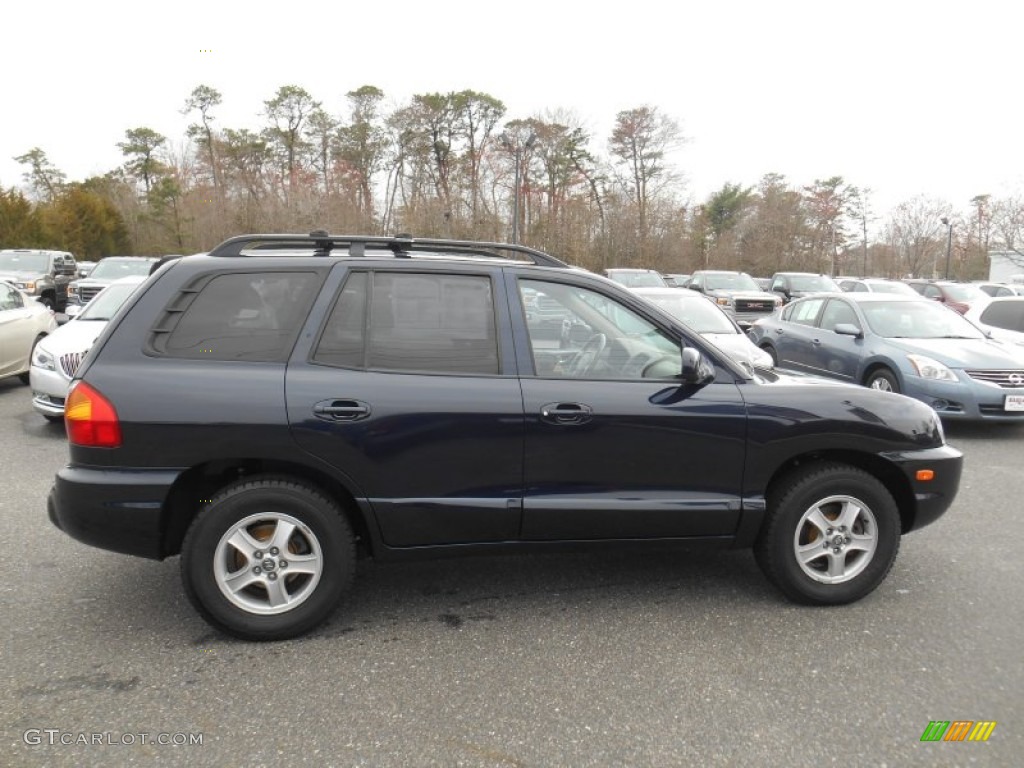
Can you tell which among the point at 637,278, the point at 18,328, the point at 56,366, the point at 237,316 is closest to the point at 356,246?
the point at 237,316

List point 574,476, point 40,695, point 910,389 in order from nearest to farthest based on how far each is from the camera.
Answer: point 40,695, point 574,476, point 910,389

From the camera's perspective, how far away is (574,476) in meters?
3.37

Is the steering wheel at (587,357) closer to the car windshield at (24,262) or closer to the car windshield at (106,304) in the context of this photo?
the car windshield at (106,304)

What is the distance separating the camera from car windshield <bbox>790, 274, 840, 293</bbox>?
2270 cm

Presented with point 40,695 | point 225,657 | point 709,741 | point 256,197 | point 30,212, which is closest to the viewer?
point 709,741

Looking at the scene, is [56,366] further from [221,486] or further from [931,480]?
[931,480]

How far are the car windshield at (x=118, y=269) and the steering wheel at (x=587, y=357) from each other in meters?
16.5

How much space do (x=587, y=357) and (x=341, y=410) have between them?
1177 mm

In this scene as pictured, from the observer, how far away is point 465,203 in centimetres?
4006

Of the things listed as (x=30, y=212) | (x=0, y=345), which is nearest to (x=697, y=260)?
(x=30, y=212)

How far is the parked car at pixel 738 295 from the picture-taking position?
20000 mm

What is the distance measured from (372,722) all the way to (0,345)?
30.3 feet

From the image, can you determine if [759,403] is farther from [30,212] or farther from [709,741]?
[30,212]

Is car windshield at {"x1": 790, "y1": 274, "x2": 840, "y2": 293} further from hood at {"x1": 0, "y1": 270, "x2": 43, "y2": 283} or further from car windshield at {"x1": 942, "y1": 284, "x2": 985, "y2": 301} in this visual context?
hood at {"x1": 0, "y1": 270, "x2": 43, "y2": 283}
